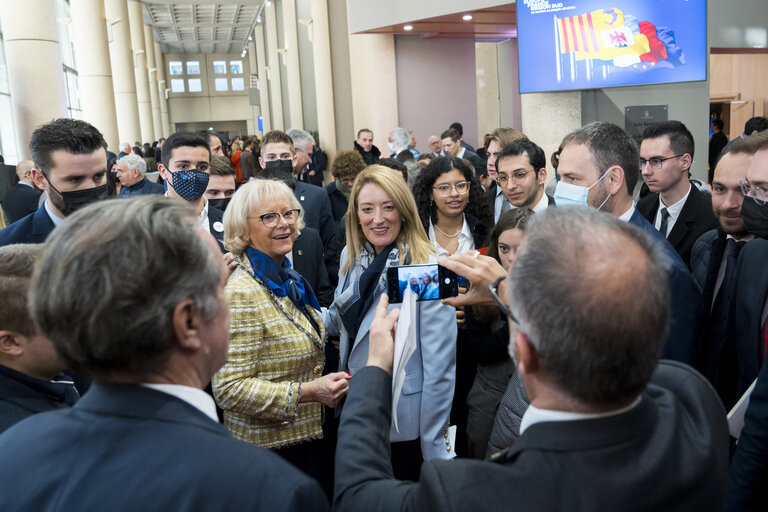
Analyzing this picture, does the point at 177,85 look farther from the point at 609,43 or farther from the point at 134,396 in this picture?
the point at 134,396

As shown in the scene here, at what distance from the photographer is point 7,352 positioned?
1588mm

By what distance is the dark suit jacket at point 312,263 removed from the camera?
3.80 meters

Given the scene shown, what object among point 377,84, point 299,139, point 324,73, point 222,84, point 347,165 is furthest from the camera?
point 222,84

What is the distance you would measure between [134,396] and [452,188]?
3.06 meters

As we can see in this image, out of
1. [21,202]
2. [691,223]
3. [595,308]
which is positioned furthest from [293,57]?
[595,308]

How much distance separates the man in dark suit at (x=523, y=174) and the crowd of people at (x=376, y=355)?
3.79 feet

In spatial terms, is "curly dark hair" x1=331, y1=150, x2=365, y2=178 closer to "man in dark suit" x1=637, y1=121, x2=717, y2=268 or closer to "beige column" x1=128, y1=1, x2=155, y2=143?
"man in dark suit" x1=637, y1=121, x2=717, y2=268

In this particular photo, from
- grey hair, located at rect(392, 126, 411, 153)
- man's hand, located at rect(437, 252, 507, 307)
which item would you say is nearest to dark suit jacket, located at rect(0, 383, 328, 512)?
man's hand, located at rect(437, 252, 507, 307)

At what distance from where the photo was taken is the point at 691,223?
12.1 ft

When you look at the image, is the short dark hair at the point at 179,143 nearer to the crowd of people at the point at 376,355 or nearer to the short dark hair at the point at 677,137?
the crowd of people at the point at 376,355

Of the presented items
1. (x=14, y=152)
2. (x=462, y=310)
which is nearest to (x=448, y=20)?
(x=462, y=310)

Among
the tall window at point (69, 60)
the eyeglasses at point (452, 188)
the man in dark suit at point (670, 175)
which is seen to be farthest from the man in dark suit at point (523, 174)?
the tall window at point (69, 60)

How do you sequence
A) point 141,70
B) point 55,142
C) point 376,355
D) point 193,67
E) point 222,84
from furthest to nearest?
point 222,84 < point 193,67 < point 141,70 < point 55,142 < point 376,355

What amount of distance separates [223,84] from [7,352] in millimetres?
46987
